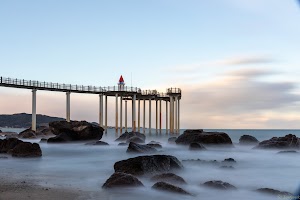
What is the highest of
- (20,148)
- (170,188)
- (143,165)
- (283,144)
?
(143,165)

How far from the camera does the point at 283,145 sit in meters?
32.5

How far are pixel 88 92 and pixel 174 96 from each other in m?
14.3

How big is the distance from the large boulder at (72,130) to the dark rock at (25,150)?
46.1 ft

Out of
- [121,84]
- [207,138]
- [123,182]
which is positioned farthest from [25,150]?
[121,84]

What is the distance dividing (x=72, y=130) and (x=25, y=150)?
15880 mm

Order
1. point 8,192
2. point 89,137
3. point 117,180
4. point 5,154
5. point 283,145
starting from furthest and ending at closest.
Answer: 1. point 89,137
2. point 283,145
3. point 5,154
4. point 117,180
5. point 8,192

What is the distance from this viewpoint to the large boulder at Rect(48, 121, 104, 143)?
126 ft

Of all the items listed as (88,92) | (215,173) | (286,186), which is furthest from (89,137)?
(286,186)

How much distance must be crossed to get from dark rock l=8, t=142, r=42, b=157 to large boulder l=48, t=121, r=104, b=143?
14.0m

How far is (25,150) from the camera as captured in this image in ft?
76.2

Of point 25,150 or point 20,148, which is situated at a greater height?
point 20,148

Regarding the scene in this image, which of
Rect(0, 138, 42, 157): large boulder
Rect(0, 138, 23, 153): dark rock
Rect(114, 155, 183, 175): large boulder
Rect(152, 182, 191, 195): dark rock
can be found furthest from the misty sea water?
Rect(0, 138, 23, 153): dark rock

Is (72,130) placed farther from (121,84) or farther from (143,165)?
(143,165)

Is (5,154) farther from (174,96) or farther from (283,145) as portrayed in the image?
(174,96)
